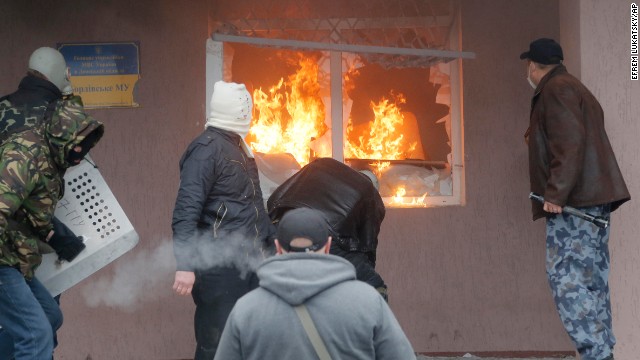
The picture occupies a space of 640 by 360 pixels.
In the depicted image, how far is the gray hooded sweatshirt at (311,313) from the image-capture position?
3.36 m

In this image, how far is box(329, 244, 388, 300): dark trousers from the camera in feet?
17.7

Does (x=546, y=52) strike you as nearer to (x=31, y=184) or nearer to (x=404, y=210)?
(x=404, y=210)

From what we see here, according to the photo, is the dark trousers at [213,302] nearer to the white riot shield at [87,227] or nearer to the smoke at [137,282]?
the white riot shield at [87,227]

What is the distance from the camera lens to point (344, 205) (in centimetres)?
547

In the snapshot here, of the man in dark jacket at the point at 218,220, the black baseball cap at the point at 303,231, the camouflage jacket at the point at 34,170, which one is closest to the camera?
the black baseball cap at the point at 303,231

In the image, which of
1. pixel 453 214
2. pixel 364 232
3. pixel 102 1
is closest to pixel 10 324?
pixel 364 232

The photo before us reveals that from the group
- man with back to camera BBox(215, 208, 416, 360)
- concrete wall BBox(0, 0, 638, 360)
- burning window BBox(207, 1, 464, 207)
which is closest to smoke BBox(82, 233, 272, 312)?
concrete wall BBox(0, 0, 638, 360)

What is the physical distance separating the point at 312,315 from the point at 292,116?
4.41 metres

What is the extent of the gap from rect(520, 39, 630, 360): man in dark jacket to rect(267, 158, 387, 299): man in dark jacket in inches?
47.3

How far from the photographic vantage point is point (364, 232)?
5.54 meters

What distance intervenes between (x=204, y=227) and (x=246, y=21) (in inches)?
106

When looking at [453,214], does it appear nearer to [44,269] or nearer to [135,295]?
[135,295]

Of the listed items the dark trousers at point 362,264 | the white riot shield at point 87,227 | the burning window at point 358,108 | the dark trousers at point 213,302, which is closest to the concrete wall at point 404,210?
the burning window at point 358,108

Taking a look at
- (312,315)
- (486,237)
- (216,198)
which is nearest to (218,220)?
(216,198)
